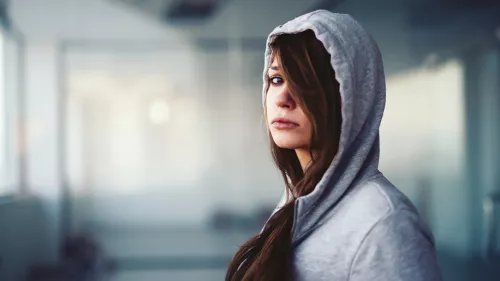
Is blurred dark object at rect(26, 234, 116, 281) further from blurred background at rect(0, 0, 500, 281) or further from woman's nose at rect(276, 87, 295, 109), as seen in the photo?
woman's nose at rect(276, 87, 295, 109)

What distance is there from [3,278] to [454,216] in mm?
3806

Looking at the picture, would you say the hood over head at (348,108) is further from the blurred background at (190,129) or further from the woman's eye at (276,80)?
the blurred background at (190,129)

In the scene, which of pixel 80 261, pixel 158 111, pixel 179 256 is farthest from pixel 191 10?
pixel 80 261

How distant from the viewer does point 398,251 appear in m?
0.84

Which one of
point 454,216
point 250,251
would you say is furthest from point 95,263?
point 250,251

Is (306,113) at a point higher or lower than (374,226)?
higher

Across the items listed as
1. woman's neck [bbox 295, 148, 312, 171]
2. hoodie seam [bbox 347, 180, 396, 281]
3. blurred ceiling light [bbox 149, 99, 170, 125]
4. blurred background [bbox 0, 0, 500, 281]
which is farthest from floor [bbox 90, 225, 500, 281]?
hoodie seam [bbox 347, 180, 396, 281]

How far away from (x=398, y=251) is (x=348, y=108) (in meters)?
0.23

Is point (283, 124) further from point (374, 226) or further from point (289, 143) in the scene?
point (374, 226)

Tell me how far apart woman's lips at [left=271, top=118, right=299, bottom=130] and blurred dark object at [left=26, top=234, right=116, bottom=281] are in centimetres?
470

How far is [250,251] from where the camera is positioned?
108 centimetres

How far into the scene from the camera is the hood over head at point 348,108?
3.09 feet

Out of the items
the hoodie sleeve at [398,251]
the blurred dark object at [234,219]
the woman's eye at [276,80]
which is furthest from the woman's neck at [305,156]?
the blurred dark object at [234,219]

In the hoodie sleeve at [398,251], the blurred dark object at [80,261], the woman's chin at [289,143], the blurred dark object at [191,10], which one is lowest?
the blurred dark object at [80,261]
